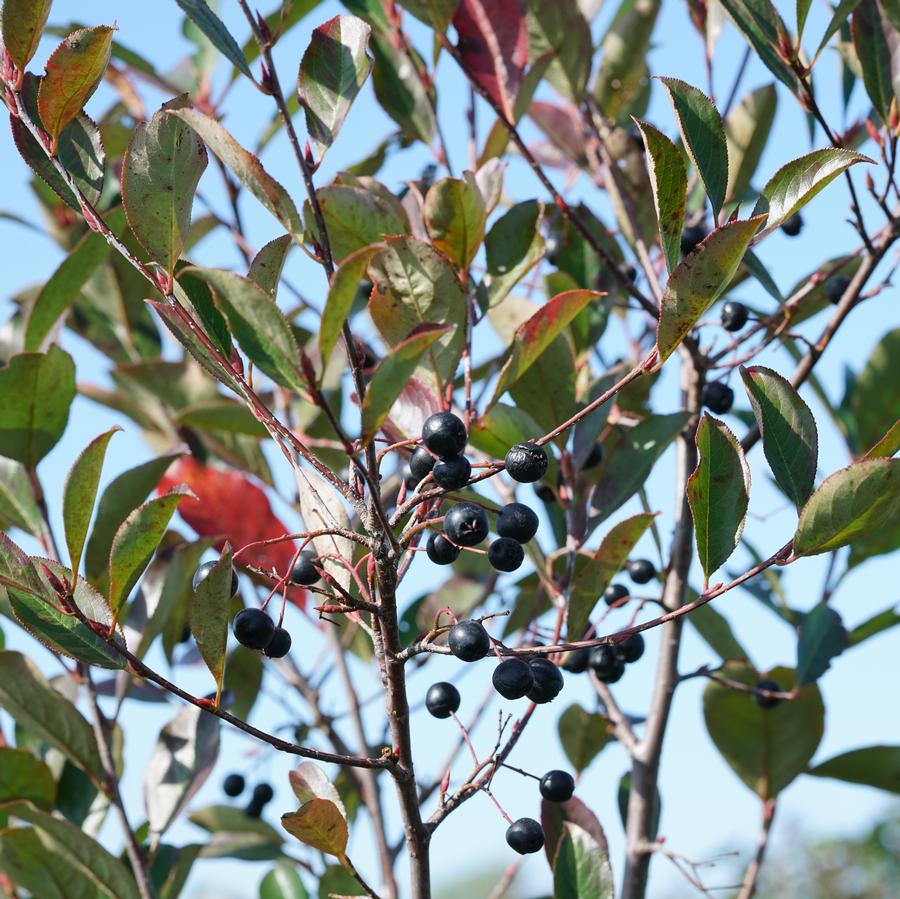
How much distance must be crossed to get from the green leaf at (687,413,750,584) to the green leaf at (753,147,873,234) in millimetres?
178

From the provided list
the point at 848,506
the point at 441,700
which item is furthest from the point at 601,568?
the point at 848,506

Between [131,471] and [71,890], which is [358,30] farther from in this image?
[71,890]

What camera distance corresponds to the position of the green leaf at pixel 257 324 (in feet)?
2.57

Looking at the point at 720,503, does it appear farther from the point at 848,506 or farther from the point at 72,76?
the point at 72,76

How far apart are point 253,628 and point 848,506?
0.50 meters

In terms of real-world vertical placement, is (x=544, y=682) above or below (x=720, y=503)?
below

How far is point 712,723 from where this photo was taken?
72.1 inches

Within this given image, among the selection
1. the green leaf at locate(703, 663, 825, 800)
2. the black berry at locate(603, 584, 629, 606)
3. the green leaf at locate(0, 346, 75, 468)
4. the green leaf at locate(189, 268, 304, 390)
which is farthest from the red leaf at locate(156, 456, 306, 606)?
the green leaf at locate(189, 268, 304, 390)

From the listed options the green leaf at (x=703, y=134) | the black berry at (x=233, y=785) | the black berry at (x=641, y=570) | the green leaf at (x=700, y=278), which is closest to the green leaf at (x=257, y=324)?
the green leaf at (x=700, y=278)

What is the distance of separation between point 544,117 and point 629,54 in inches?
7.2

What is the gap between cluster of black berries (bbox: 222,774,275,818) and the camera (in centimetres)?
212

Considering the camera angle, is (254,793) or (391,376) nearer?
(391,376)

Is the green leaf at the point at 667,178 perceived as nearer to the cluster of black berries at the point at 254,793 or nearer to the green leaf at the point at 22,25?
the green leaf at the point at 22,25

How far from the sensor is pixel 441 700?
3.64 feet
